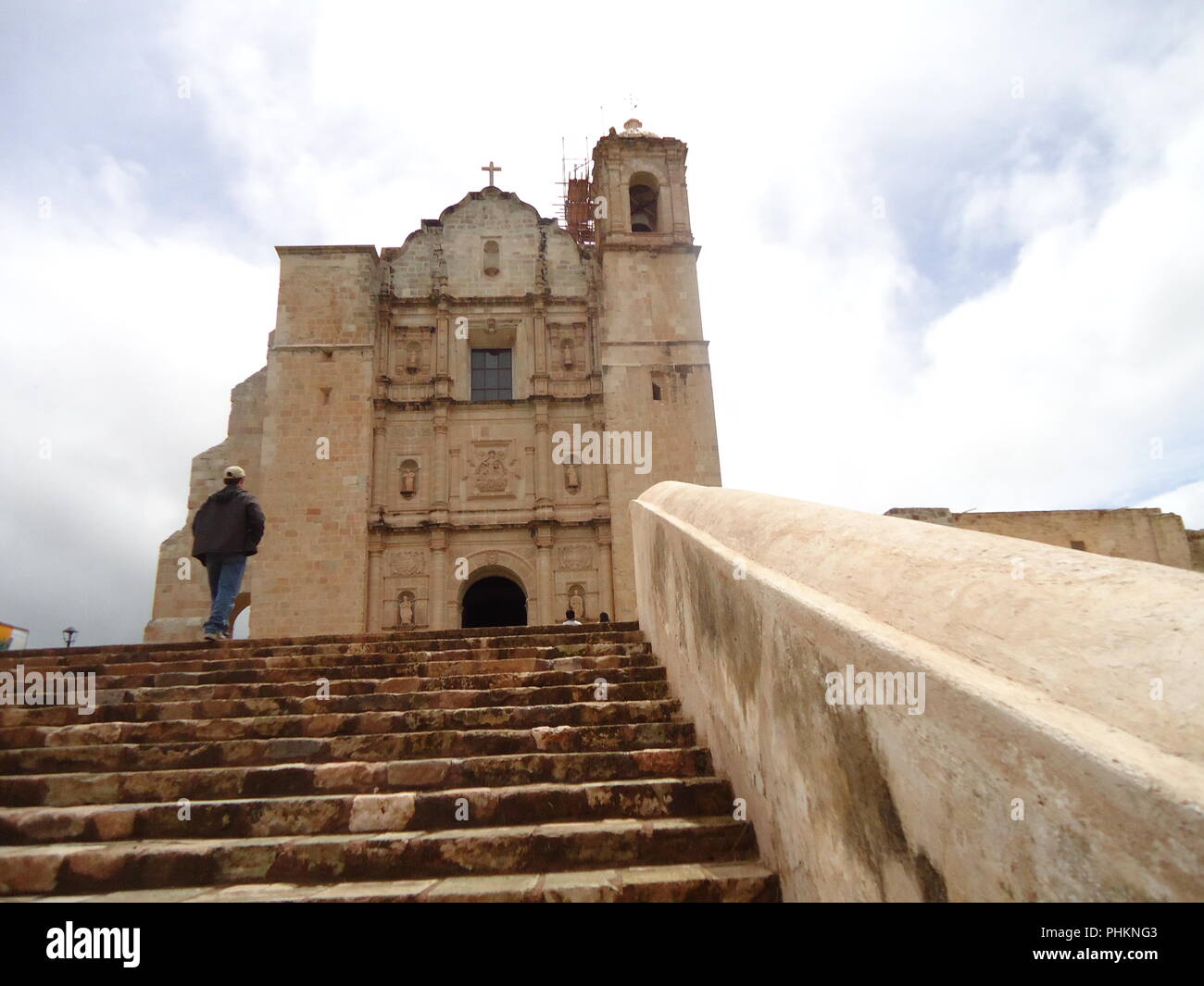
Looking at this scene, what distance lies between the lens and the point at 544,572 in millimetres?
14391

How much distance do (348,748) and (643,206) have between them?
1695 cm

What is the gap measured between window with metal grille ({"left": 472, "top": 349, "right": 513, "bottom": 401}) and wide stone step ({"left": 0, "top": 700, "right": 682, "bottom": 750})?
492 inches

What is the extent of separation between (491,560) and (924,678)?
13435 mm

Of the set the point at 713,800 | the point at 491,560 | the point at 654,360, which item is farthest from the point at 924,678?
the point at 654,360

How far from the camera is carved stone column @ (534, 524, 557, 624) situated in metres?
14.3

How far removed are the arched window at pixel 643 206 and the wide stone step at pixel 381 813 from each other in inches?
649

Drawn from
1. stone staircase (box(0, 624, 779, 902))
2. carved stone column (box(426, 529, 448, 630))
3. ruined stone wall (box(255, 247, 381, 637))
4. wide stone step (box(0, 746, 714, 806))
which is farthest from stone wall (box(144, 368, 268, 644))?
wide stone step (box(0, 746, 714, 806))

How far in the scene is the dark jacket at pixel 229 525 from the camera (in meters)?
6.75

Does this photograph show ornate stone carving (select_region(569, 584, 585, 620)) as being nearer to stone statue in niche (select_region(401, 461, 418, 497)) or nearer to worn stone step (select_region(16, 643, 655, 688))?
stone statue in niche (select_region(401, 461, 418, 497))

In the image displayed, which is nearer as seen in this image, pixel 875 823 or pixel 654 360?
pixel 875 823

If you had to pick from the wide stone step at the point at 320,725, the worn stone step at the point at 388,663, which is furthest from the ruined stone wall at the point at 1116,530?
the wide stone step at the point at 320,725

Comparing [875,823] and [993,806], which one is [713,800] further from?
[993,806]

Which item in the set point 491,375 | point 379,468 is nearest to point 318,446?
point 379,468
